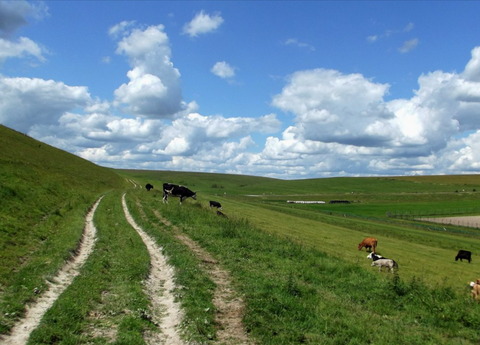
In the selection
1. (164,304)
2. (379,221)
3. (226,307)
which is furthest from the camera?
(379,221)

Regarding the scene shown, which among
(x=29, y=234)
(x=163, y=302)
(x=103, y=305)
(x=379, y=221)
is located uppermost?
(x=29, y=234)

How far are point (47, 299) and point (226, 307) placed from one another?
16.1ft

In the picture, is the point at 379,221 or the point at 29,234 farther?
the point at 379,221

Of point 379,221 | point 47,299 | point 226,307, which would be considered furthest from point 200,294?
point 379,221

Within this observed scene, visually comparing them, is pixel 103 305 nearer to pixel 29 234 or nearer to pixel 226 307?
pixel 226 307

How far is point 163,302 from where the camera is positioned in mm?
10461

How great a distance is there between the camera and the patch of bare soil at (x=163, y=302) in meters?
8.10

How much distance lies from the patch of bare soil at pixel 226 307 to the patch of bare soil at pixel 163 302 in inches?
41.6

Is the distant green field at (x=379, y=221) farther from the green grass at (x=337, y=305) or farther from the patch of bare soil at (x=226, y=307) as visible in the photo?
the patch of bare soil at (x=226, y=307)

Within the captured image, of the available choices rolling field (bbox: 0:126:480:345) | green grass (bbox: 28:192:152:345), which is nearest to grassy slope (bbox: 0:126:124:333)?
rolling field (bbox: 0:126:480:345)

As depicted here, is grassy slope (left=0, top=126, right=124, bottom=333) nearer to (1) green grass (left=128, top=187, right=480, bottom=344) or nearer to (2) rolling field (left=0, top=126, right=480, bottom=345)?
(2) rolling field (left=0, top=126, right=480, bottom=345)

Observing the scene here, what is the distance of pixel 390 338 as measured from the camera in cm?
847

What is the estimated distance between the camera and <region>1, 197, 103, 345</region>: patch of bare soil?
7531mm

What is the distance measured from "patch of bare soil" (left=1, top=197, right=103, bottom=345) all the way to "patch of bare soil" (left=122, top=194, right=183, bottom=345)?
2.55 meters
